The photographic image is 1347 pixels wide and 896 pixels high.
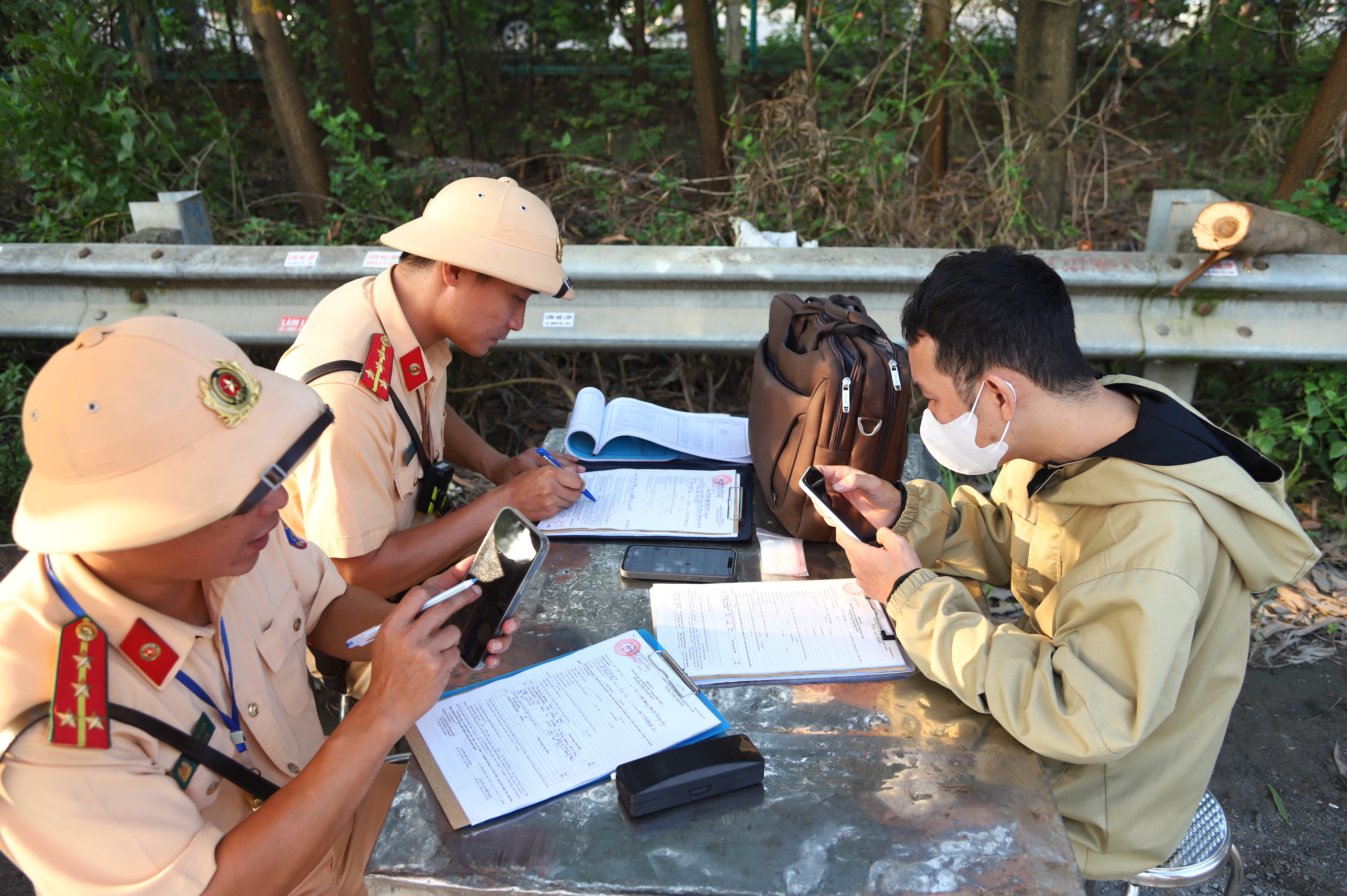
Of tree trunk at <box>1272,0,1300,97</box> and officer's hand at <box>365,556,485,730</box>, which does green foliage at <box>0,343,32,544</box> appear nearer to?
officer's hand at <box>365,556,485,730</box>

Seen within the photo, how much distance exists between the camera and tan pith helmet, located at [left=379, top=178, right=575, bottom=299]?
2.05 meters

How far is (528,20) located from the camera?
8016 mm

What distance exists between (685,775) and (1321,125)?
4188 mm

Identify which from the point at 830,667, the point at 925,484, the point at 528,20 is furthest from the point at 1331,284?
the point at 528,20

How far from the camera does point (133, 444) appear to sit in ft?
3.50

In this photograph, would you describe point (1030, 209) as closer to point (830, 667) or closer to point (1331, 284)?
point (1331, 284)

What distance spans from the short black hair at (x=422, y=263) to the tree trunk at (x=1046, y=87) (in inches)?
119

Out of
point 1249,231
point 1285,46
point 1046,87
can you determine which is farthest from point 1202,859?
point 1285,46

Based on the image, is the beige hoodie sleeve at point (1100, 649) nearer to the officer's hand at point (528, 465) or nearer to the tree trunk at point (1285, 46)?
the officer's hand at point (528, 465)

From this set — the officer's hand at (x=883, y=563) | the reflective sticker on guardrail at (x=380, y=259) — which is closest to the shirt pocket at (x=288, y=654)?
the officer's hand at (x=883, y=563)

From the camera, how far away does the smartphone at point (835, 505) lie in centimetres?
184

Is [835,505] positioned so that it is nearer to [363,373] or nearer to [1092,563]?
[1092,563]

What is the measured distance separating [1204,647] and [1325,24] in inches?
197

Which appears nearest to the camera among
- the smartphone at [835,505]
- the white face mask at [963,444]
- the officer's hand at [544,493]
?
the white face mask at [963,444]
